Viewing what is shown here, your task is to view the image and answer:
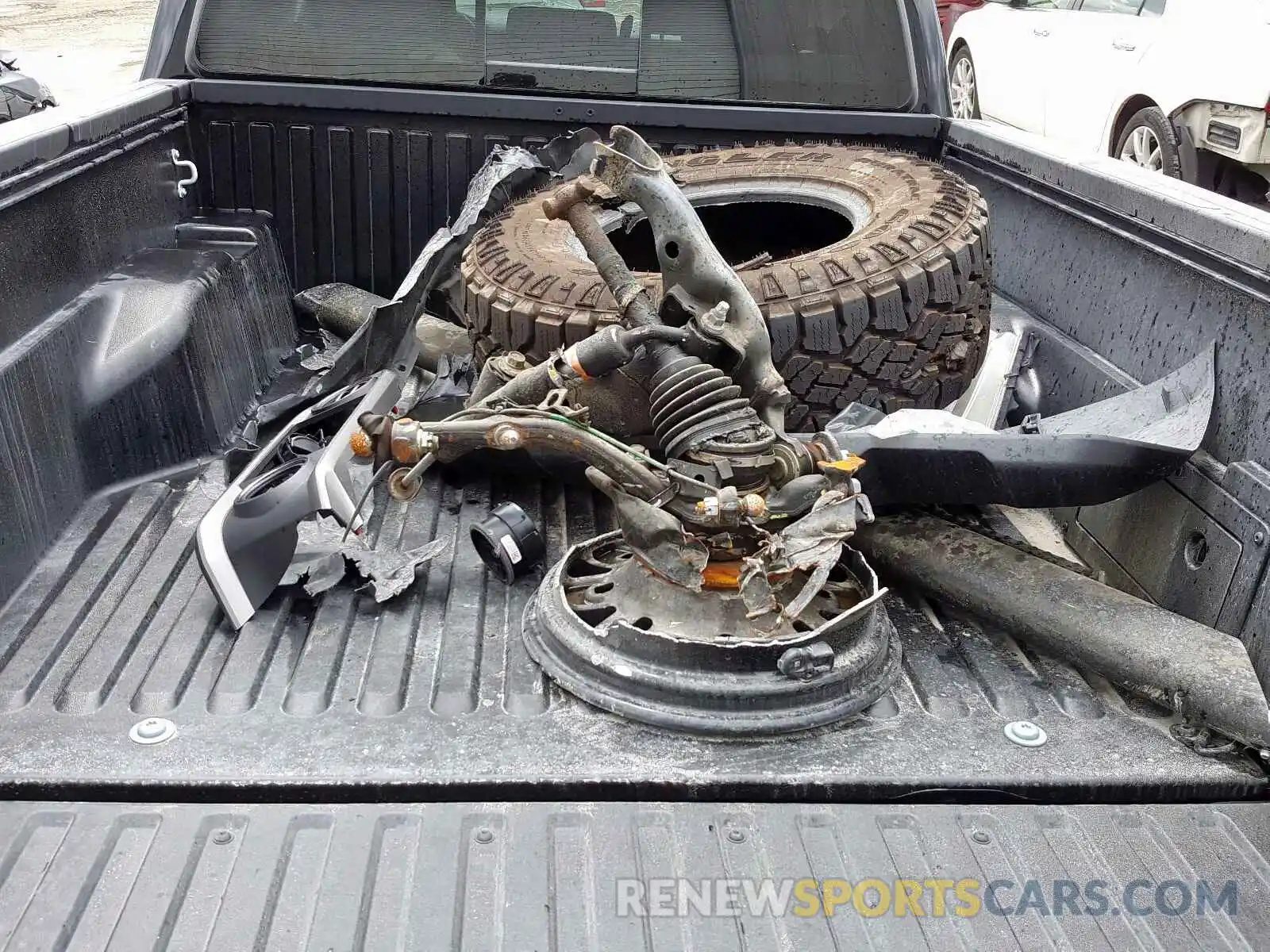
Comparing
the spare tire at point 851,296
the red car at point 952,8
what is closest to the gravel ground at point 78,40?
the red car at point 952,8

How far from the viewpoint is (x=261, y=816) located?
1393 millimetres

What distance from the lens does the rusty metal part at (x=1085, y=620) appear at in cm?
153

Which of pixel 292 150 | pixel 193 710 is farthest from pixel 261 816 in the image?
pixel 292 150

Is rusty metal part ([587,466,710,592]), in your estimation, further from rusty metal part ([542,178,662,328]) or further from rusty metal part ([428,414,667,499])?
rusty metal part ([542,178,662,328])

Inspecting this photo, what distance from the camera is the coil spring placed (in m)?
1.70

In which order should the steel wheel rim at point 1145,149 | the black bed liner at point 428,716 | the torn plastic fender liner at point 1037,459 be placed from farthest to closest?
the steel wheel rim at point 1145,149 → the torn plastic fender liner at point 1037,459 → the black bed liner at point 428,716

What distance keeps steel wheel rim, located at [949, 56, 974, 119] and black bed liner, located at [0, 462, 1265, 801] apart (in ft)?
24.8

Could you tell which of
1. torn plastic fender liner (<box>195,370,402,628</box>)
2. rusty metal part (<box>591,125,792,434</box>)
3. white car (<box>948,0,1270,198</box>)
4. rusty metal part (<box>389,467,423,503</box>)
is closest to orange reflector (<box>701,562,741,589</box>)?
rusty metal part (<box>591,125,792,434</box>)

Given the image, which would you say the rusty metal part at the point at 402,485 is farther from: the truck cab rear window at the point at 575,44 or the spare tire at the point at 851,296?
the truck cab rear window at the point at 575,44

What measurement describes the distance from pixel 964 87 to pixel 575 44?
6507 mm

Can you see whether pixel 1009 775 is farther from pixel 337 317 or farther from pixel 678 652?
pixel 337 317

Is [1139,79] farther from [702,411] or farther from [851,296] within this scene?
[702,411]

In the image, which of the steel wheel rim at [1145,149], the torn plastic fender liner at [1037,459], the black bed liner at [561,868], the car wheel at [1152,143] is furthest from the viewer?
the steel wheel rim at [1145,149]

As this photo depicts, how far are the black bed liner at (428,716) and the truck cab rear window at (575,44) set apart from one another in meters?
1.65
